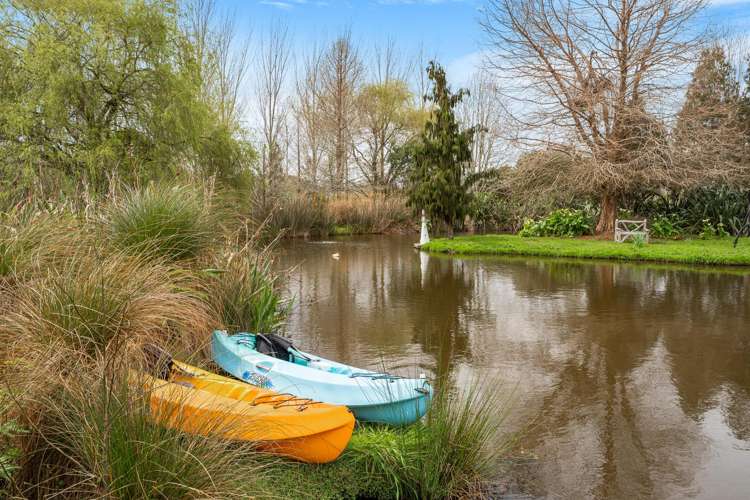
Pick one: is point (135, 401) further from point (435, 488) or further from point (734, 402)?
point (734, 402)

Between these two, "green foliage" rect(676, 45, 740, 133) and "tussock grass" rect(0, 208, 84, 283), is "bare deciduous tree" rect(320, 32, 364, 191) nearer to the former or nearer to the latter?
"green foliage" rect(676, 45, 740, 133)

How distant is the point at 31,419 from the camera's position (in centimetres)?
283

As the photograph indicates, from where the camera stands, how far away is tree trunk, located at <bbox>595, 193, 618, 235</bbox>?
19.4 metres

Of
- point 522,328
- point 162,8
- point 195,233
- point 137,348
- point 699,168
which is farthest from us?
point 699,168

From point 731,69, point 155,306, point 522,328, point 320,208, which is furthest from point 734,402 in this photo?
point 731,69

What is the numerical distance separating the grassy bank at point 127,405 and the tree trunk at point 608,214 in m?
16.2

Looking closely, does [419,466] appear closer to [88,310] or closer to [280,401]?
[280,401]

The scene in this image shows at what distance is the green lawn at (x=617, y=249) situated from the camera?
1400 centimetres

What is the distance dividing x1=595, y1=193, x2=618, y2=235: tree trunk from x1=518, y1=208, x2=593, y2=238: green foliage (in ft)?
2.32

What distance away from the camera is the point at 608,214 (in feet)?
64.2

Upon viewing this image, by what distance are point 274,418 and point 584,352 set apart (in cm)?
451

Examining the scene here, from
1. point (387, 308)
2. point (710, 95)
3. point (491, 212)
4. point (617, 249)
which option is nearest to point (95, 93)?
point (387, 308)

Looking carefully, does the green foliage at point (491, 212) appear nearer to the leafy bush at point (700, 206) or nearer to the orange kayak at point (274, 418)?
the leafy bush at point (700, 206)

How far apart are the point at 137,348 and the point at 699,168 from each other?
59.4 feet
